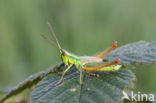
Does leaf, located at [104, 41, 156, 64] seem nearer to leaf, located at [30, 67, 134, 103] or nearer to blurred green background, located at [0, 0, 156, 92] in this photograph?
leaf, located at [30, 67, 134, 103]

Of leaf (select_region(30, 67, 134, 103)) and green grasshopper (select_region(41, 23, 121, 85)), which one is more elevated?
green grasshopper (select_region(41, 23, 121, 85))

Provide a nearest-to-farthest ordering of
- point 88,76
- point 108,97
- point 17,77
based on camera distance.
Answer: point 108,97 → point 88,76 → point 17,77

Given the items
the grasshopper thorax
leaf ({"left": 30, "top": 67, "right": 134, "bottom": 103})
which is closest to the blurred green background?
the grasshopper thorax

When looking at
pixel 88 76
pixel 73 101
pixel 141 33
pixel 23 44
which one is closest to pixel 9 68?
pixel 23 44

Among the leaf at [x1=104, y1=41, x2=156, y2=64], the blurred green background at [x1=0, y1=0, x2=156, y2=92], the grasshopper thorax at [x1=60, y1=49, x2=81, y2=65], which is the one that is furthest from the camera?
the blurred green background at [x1=0, y1=0, x2=156, y2=92]

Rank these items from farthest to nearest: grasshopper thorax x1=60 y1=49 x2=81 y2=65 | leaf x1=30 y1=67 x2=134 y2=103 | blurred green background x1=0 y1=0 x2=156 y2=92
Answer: blurred green background x1=0 y1=0 x2=156 y2=92, grasshopper thorax x1=60 y1=49 x2=81 y2=65, leaf x1=30 y1=67 x2=134 y2=103

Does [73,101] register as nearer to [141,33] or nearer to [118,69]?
[118,69]

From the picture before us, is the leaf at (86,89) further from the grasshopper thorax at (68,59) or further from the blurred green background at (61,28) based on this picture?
the blurred green background at (61,28)
